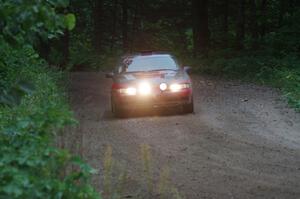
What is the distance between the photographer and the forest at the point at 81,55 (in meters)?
4.41

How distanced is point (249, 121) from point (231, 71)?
14168mm

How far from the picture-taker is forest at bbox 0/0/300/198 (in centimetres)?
441

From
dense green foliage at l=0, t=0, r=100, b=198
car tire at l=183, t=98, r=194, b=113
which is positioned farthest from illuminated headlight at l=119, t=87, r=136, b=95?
dense green foliage at l=0, t=0, r=100, b=198

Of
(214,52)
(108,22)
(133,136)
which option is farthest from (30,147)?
(108,22)

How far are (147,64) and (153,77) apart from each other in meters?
0.95

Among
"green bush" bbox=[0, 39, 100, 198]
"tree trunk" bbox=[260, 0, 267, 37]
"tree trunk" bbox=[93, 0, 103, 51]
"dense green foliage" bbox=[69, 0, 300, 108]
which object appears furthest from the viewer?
"tree trunk" bbox=[93, 0, 103, 51]

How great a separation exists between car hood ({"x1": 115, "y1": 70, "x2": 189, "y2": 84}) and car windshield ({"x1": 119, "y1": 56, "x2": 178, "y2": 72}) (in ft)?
1.23

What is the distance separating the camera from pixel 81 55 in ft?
148

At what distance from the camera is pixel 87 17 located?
57.7 metres

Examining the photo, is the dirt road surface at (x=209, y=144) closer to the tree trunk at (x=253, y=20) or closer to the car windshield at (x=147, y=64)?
the car windshield at (x=147, y=64)

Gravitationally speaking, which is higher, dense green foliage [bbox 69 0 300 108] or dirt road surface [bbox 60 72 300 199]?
dense green foliage [bbox 69 0 300 108]

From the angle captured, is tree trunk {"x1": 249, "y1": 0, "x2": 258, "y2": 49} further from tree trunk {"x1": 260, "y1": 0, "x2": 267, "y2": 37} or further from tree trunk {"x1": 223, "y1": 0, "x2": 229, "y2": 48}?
tree trunk {"x1": 223, "y1": 0, "x2": 229, "y2": 48}

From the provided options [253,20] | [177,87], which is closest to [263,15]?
[253,20]

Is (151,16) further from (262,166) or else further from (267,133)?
(262,166)
